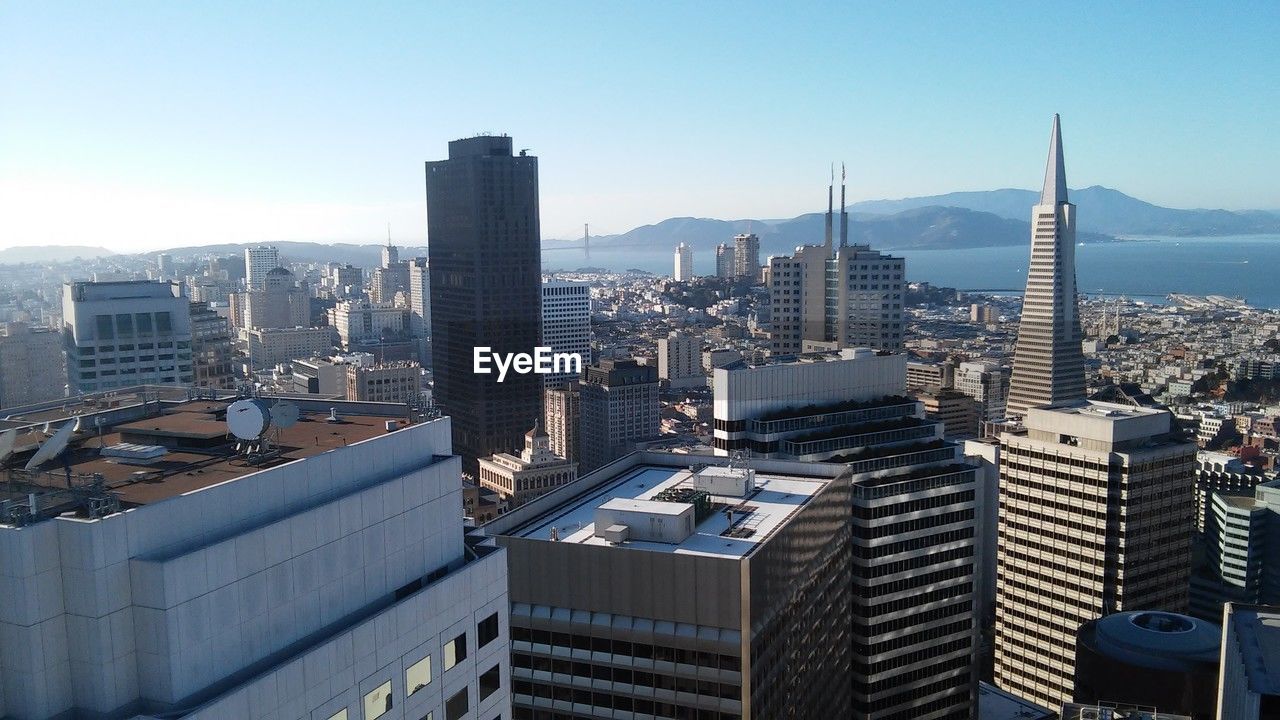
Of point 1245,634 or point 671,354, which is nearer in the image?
point 1245,634

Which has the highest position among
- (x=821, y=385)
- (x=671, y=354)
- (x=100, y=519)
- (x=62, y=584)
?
(x=100, y=519)

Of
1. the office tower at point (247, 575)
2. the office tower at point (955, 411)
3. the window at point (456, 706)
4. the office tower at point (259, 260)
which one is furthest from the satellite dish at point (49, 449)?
the office tower at point (259, 260)

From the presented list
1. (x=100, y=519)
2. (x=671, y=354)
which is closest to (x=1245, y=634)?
(x=100, y=519)

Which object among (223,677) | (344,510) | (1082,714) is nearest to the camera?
(223,677)

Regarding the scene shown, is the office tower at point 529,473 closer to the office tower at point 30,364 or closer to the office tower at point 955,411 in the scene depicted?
the office tower at point 30,364

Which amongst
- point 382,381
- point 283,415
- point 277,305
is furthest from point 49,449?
point 277,305

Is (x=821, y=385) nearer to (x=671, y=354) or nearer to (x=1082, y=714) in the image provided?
(x=1082, y=714)

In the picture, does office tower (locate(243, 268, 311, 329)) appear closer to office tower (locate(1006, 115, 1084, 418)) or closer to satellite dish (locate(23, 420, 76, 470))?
office tower (locate(1006, 115, 1084, 418))
